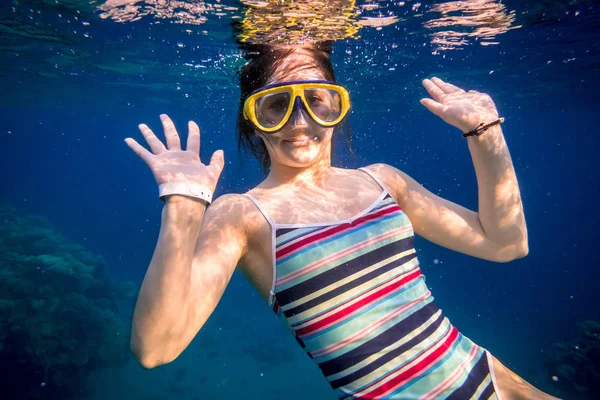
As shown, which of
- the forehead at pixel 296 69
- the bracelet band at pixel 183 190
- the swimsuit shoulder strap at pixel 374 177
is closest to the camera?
the bracelet band at pixel 183 190

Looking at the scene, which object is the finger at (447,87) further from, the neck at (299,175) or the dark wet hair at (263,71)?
the neck at (299,175)

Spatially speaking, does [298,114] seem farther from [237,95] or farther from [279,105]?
[237,95]

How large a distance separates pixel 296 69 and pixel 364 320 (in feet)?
6.54

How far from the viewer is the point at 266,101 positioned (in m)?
2.62

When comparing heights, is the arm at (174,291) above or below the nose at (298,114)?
below

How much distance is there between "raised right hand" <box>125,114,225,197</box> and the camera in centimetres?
172

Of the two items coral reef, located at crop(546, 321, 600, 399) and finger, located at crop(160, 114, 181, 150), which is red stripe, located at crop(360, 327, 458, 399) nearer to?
finger, located at crop(160, 114, 181, 150)

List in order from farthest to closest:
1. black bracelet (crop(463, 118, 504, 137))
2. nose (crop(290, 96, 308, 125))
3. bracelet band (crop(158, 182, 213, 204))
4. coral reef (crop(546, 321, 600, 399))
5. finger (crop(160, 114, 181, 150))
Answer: coral reef (crop(546, 321, 600, 399)) → nose (crop(290, 96, 308, 125)) → black bracelet (crop(463, 118, 504, 137)) → finger (crop(160, 114, 181, 150)) → bracelet band (crop(158, 182, 213, 204))

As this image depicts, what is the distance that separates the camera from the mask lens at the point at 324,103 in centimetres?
264

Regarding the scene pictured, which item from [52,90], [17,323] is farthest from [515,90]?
[52,90]

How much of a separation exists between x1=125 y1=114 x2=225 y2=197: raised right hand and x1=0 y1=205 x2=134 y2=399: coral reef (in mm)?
11713

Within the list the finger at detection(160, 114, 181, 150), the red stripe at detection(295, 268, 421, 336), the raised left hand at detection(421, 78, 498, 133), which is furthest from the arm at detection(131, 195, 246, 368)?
the raised left hand at detection(421, 78, 498, 133)

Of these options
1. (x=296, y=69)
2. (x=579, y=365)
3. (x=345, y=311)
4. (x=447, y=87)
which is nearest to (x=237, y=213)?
(x=345, y=311)

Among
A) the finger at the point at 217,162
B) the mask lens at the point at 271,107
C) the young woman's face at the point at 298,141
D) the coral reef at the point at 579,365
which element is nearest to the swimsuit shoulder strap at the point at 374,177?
the young woman's face at the point at 298,141
